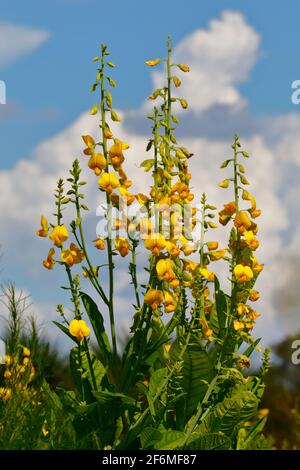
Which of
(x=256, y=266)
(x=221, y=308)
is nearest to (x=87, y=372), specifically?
(x=221, y=308)

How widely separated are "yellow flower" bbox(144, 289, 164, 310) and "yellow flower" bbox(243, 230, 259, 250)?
0.68 m

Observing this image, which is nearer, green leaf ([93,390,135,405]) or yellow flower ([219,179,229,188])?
green leaf ([93,390,135,405])

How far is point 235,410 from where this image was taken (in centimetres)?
504

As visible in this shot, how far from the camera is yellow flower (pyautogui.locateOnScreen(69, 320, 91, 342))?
4.84 m

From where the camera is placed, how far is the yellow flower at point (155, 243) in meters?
4.81

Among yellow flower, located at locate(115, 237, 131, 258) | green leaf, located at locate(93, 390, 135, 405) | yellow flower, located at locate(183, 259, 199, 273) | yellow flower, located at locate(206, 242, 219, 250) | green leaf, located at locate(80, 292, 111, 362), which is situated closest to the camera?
green leaf, located at locate(93, 390, 135, 405)

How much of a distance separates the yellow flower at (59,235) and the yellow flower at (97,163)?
0.38 m

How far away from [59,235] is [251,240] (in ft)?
3.74

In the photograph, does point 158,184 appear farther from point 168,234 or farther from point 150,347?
point 150,347

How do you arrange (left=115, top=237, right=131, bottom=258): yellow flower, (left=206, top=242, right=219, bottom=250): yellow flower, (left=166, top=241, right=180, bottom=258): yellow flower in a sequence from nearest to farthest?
(left=166, top=241, right=180, bottom=258): yellow flower
(left=115, top=237, right=131, bottom=258): yellow flower
(left=206, top=242, right=219, bottom=250): yellow flower

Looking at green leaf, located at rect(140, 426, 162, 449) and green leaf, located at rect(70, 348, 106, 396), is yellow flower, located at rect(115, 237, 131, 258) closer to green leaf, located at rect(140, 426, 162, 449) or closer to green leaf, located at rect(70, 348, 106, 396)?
green leaf, located at rect(70, 348, 106, 396)

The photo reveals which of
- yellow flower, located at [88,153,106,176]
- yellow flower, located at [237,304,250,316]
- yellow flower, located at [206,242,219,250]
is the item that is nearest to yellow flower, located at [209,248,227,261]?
yellow flower, located at [206,242,219,250]

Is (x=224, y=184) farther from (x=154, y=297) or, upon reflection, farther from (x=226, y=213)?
(x=154, y=297)
